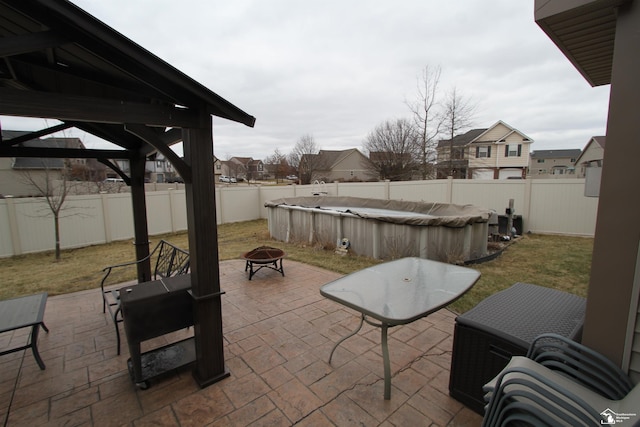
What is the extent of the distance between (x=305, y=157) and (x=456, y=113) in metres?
16.4

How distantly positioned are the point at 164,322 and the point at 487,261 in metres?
6.07

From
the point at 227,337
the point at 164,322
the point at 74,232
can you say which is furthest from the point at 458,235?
the point at 74,232

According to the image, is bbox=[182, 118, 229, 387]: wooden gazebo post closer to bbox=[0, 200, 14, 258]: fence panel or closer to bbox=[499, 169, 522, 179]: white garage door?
bbox=[0, 200, 14, 258]: fence panel

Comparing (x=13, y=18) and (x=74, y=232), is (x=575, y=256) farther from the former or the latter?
(x=74, y=232)

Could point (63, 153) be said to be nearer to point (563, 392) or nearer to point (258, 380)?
point (258, 380)

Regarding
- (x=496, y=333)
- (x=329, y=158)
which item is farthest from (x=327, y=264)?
(x=329, y=158)

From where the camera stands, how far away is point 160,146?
213 centimetres

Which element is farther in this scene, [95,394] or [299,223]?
[299,223]

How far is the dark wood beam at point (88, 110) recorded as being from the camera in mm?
1560

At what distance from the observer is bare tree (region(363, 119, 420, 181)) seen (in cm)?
2017

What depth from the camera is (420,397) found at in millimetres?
2246

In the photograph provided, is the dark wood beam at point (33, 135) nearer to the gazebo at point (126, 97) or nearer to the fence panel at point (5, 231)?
the gazebo at point (126, 97)

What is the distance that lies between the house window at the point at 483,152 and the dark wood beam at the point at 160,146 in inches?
1049

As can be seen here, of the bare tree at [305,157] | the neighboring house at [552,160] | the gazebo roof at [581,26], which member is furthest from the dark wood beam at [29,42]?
the neighboring house at [552,160]
